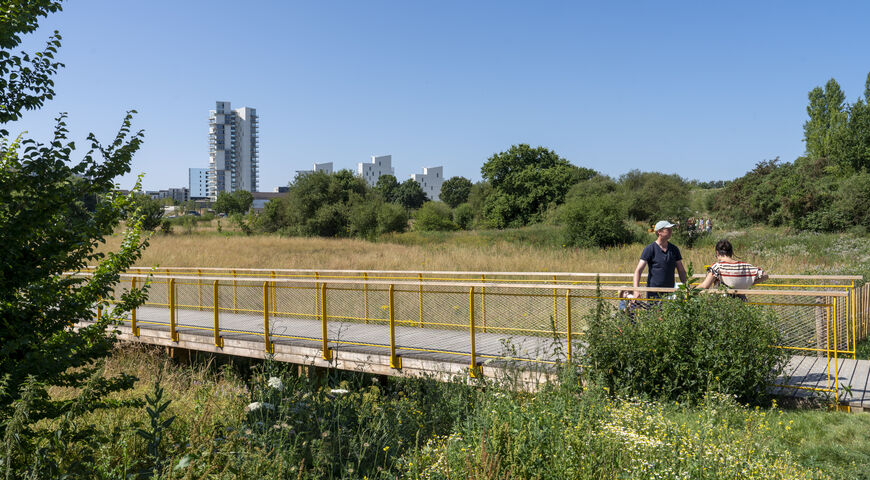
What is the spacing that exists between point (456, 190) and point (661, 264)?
345 feet

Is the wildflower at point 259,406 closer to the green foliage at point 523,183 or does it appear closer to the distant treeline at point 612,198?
the distant treeline at point 612,198

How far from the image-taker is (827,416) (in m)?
5.57

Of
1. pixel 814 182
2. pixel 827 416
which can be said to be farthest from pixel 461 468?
pixel 814 182

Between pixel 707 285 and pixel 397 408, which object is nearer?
pixel 397 408

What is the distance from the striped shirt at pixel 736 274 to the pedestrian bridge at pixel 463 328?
0.47 meters

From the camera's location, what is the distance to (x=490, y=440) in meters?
3.89

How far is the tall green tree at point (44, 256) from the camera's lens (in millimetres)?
4277

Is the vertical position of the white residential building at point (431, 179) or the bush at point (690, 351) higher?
the white residential building at point (431, 179)

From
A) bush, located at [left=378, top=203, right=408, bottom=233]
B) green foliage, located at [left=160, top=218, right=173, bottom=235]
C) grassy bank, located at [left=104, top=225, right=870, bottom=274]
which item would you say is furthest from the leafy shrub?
green foliage, located at [left=160, top=218, right=173, bottom=235]

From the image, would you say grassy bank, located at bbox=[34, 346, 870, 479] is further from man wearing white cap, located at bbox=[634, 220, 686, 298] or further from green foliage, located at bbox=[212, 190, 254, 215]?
green foliage, located at bbox=[212, 190, 254, 215]

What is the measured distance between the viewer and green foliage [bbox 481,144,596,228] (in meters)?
49.1

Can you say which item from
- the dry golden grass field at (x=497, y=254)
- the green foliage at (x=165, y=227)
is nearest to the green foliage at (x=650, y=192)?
the dry golden grass field at (x=497, y=254)

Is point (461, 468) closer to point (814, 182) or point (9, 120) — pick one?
point (9, 120)

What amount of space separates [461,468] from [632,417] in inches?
67.5
